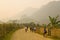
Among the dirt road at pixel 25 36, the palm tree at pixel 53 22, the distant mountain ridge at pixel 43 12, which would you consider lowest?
the dirt road at pixel 25 36

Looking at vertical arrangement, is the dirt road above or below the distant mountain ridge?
below

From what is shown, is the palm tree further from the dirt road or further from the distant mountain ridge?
the dirt road

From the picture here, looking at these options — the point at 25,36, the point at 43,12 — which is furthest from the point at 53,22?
the point at 25,36

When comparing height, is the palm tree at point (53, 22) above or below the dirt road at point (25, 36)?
above

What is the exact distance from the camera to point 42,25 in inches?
145

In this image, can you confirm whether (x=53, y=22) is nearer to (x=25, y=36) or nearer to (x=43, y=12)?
(x=43, y=12)

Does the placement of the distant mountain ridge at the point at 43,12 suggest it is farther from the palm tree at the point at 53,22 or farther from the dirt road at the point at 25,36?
the dirt road at the point at 25,36

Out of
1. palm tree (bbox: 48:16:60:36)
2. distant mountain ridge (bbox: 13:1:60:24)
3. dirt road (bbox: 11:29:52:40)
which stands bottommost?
dirt road (bbox: 11:29:52:40)

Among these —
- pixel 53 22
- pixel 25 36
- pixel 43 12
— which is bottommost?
pixel 25 36

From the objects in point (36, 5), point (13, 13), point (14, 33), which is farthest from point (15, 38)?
point (36, 5)

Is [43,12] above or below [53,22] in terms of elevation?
above

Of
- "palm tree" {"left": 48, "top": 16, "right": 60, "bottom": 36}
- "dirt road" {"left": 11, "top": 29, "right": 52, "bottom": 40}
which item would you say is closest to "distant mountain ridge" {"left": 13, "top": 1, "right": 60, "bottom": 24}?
"palm tree" {"left": 48, "top": 16, "right": 60, "bottom": 36}

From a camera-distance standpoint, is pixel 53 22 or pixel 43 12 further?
pixel 43 12

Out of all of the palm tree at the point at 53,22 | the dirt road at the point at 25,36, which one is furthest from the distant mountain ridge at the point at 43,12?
the dirt road at the point at 25,36
